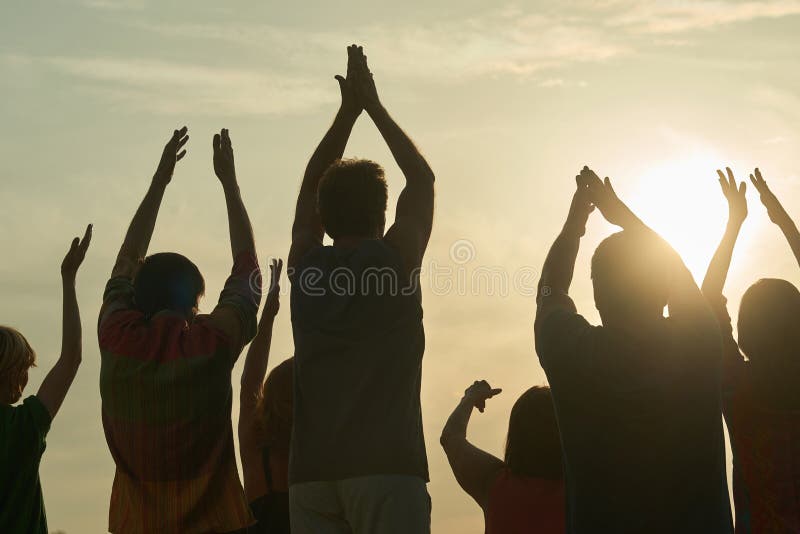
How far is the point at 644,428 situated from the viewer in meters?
4.74

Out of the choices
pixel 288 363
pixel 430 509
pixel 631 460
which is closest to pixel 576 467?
pixel 631 460

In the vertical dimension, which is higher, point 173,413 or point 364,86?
point 364,86

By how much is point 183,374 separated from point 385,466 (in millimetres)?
1085

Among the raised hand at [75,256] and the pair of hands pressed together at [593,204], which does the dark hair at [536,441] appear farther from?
the raised hand at [75,256]

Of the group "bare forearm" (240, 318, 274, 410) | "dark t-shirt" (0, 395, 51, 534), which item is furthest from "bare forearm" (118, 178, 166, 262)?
"dark t-shirt" (0, 395, 51, 534)

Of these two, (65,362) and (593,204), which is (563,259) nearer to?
(593,204)

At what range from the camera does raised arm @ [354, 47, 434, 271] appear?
5117 mm

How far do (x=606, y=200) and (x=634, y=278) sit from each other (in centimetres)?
42

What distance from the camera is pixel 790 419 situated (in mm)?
5699

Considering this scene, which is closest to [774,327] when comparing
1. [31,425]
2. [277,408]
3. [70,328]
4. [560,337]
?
[560,337]

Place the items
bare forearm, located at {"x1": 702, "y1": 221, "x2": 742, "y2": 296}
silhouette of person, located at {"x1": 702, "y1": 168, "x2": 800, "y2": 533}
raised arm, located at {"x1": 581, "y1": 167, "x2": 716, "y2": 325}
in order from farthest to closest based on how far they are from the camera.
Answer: bare forearm, located at {"x1": 702, "y1": 221, "x2": 742, "y2": 296} < silhouette of person, located at {"x1": 702, "y1": 168, "x2": 800, "y2": 533} < raised arm, located at {"x1": 581, "y1": 167, "x2": 716, "y2": 325}

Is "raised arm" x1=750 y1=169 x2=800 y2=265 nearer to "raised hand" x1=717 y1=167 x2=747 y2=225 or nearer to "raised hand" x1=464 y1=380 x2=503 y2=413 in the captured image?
"raised hand" x1=717 y1=167 x2=747 y2=225

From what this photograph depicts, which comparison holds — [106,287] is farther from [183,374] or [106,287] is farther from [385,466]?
[385,466]

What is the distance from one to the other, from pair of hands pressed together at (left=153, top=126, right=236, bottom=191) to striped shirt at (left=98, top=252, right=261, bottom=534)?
985 mm
